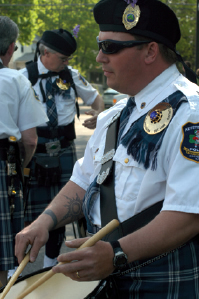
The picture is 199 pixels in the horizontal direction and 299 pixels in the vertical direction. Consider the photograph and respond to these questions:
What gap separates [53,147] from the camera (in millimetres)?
4418

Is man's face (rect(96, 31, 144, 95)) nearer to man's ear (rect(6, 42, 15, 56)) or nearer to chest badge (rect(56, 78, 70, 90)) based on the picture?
man's ear (rect(6, 42, 15, 56))

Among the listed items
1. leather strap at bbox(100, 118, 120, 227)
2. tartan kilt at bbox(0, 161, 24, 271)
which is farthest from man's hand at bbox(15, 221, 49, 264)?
tartan kilt at bbox(0, 161, 24, 271)

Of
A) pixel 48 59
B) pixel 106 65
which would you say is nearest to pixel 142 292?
pixel 106 65

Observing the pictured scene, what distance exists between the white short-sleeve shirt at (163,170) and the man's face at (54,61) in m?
2.64

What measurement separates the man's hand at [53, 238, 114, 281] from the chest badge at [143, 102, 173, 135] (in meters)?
0.48

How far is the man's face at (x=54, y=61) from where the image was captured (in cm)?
441

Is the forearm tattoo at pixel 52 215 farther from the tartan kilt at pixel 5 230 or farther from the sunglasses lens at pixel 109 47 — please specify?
the tartan kilt at pixel 5 230

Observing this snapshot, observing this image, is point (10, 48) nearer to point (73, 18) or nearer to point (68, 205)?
point (68, 205)

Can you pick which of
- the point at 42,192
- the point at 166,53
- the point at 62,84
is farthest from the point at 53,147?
the point at 166,53

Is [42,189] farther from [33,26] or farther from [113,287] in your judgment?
[33,26]

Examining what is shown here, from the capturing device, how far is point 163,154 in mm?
1605

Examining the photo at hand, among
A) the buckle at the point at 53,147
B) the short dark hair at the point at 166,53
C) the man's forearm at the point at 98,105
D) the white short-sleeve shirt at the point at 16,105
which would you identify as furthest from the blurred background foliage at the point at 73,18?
the short dark hair at the point at 166,53

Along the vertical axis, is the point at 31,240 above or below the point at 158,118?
below

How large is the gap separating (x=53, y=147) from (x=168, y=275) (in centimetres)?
290
